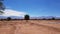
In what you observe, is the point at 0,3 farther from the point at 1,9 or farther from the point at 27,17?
the point at 27,17

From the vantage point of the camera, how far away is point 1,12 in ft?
92.6

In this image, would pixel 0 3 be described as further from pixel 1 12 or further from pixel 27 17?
pixel 27 17

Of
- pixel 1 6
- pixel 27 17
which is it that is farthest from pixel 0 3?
pixel 27 17

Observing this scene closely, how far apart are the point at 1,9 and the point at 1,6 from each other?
20.1 inches

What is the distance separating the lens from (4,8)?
2942cm

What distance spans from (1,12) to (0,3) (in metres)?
1.66

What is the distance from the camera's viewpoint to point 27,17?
307 ft

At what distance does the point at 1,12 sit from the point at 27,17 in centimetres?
6531

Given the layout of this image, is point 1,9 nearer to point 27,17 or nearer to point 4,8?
point 4,8

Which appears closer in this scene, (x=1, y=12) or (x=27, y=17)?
(x=1, y=12)

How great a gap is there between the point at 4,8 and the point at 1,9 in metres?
0.75

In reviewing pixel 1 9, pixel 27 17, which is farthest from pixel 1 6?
pixel 27 17

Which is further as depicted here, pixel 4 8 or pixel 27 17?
pixel 27 17

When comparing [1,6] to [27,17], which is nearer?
[1,6]
